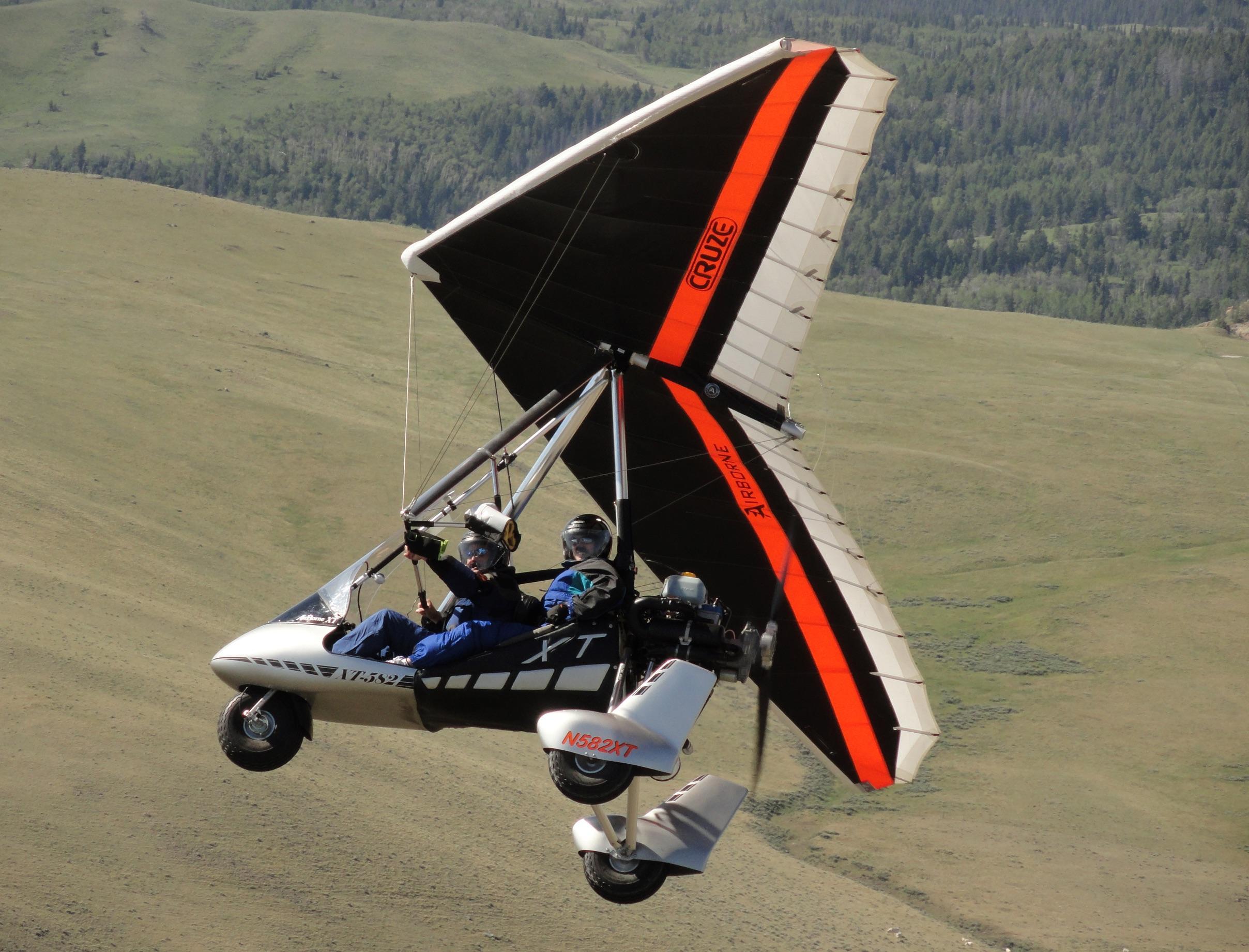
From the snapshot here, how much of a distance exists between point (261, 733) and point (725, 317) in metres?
4.90

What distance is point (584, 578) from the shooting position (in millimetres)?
10516

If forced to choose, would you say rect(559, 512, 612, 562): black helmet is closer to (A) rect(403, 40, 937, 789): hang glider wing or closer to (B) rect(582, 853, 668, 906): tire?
(A) rect(403, 40, 937, 789): hang glider wing

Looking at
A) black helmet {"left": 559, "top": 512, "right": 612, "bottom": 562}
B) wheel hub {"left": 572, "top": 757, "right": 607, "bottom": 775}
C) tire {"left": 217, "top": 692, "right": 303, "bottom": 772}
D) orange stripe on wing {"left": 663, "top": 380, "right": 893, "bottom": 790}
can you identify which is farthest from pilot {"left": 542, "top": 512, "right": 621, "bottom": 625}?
orange stripe on wing {"left": 663, "top": 380, "right": 893, "bottom": 790}

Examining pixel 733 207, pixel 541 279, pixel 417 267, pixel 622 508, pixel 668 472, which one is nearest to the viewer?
pixel 622 508

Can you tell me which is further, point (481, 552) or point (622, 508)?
point (622, 508)

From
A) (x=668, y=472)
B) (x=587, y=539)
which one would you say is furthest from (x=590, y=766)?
(x=668, y=472)

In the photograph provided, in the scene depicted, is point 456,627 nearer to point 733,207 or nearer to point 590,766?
point 590,766

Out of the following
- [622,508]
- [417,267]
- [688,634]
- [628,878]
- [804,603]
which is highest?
[417,267]

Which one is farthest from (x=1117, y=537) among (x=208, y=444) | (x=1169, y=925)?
(x=208, y=444)

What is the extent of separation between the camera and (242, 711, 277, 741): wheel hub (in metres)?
11.1

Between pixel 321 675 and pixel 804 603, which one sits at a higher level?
pixel 321 675

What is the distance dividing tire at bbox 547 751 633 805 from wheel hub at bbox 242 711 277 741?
9.62 ft

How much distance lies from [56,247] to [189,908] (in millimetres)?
59375

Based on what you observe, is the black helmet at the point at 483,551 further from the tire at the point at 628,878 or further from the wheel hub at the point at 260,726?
the tire at the point at 628,878
